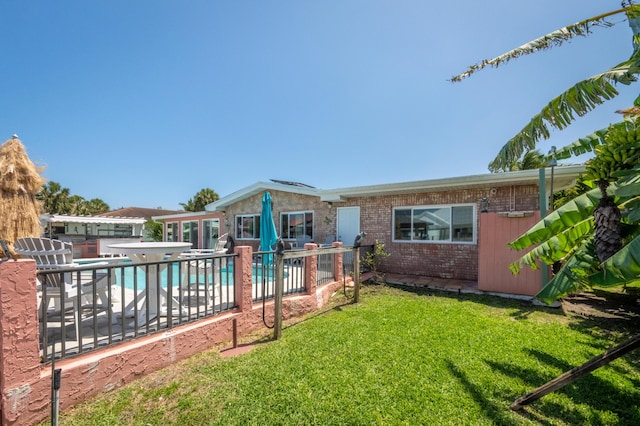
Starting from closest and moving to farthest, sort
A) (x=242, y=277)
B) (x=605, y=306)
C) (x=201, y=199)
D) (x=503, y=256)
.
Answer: (x=242, y=277), (x=605, y=306), (x=503, y=256), (x=201, y=199)

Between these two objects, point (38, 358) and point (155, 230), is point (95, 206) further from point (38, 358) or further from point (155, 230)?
point (38, 358)

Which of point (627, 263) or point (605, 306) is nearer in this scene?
point (627, 263)

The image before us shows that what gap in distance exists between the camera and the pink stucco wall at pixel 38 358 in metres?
2.51

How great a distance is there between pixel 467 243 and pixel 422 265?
1.76m

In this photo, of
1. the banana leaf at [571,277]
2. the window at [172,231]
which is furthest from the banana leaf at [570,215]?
the window at [172,231]

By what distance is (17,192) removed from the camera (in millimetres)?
4488

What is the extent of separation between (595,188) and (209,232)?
18991mm

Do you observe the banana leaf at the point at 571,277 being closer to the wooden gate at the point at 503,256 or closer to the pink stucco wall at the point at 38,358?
the wooden gate at the point at 503,256

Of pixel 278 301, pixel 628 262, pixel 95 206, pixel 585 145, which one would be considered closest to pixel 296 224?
pixel 278 301

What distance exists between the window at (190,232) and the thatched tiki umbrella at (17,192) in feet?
50.5

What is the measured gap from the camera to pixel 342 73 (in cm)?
1084

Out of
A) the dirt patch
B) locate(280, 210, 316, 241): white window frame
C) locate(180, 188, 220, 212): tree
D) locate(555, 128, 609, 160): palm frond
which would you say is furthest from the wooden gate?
locate(180, 188, 220, 212): tree

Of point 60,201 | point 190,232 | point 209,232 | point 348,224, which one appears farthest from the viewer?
point 60,201

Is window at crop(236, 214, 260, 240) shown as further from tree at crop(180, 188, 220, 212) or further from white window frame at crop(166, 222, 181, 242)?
tree at crop(180, 188, 220, 212)
